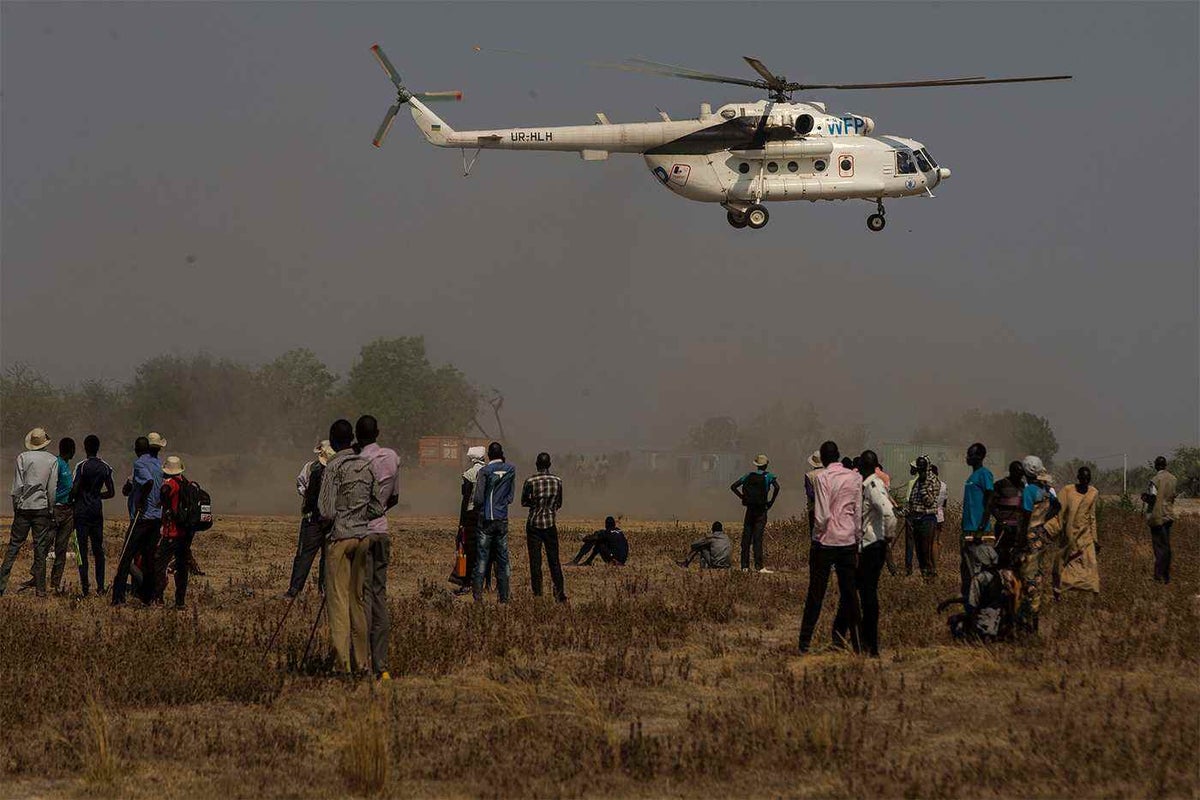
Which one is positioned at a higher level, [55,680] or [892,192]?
[892,192]

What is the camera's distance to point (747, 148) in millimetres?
30562


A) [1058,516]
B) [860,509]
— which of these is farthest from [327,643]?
[1058,516]

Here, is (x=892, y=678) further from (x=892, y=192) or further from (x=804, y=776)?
(x=892, y=192)

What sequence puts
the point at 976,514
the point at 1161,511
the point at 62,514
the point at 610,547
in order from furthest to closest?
the point at 610,547 < the point at 1161,511 < the point at 62,514 < the point at 976,514

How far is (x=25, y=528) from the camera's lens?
1570 centimetres

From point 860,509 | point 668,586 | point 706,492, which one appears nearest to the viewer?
point 860,509

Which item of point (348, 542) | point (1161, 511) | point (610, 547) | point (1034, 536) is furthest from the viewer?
point (610, 547)

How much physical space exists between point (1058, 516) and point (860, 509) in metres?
5.77

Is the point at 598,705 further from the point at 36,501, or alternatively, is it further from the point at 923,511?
the point at 923,511

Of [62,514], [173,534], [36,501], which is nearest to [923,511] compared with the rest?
[173,534]

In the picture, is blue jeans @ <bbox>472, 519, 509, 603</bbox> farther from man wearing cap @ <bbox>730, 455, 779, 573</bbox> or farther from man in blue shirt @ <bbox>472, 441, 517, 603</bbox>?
man wearing cap @ <bbox>730, 455, 779, 573</bbox>

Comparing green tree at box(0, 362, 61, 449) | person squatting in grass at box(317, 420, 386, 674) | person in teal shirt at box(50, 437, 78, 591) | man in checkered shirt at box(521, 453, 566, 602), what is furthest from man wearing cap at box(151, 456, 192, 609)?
green tree at box(0, 362, 61, 449)

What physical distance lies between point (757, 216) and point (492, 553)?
17.0m

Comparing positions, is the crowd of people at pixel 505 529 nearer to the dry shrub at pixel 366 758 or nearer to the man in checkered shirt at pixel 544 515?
the man in checkered shirt at pixel 544 515
